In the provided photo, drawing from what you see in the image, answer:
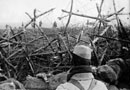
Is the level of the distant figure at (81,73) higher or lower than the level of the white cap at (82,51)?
lower

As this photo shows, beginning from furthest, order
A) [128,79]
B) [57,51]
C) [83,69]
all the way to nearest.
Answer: [57,51], [128,79], [83,69]

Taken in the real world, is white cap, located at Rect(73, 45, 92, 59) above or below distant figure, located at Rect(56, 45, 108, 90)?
above

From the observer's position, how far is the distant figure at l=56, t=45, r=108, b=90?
2416mm

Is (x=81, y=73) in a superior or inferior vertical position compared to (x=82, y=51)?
inferior

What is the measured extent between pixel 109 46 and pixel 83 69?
7783 mm

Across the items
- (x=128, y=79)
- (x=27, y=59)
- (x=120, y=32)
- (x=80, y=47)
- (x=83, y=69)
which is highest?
(x=80, y=47)

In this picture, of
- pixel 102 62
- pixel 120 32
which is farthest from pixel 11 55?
pixel 120 32

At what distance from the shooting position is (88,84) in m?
2.46

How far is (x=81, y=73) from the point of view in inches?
95.9

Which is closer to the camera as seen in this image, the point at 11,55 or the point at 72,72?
the point at 72,72

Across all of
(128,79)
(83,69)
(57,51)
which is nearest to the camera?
(83,69)

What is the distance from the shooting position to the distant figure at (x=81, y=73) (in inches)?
95.1

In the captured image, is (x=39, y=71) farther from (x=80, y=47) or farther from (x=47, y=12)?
(x=80, y=47)

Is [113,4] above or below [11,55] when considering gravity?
above
